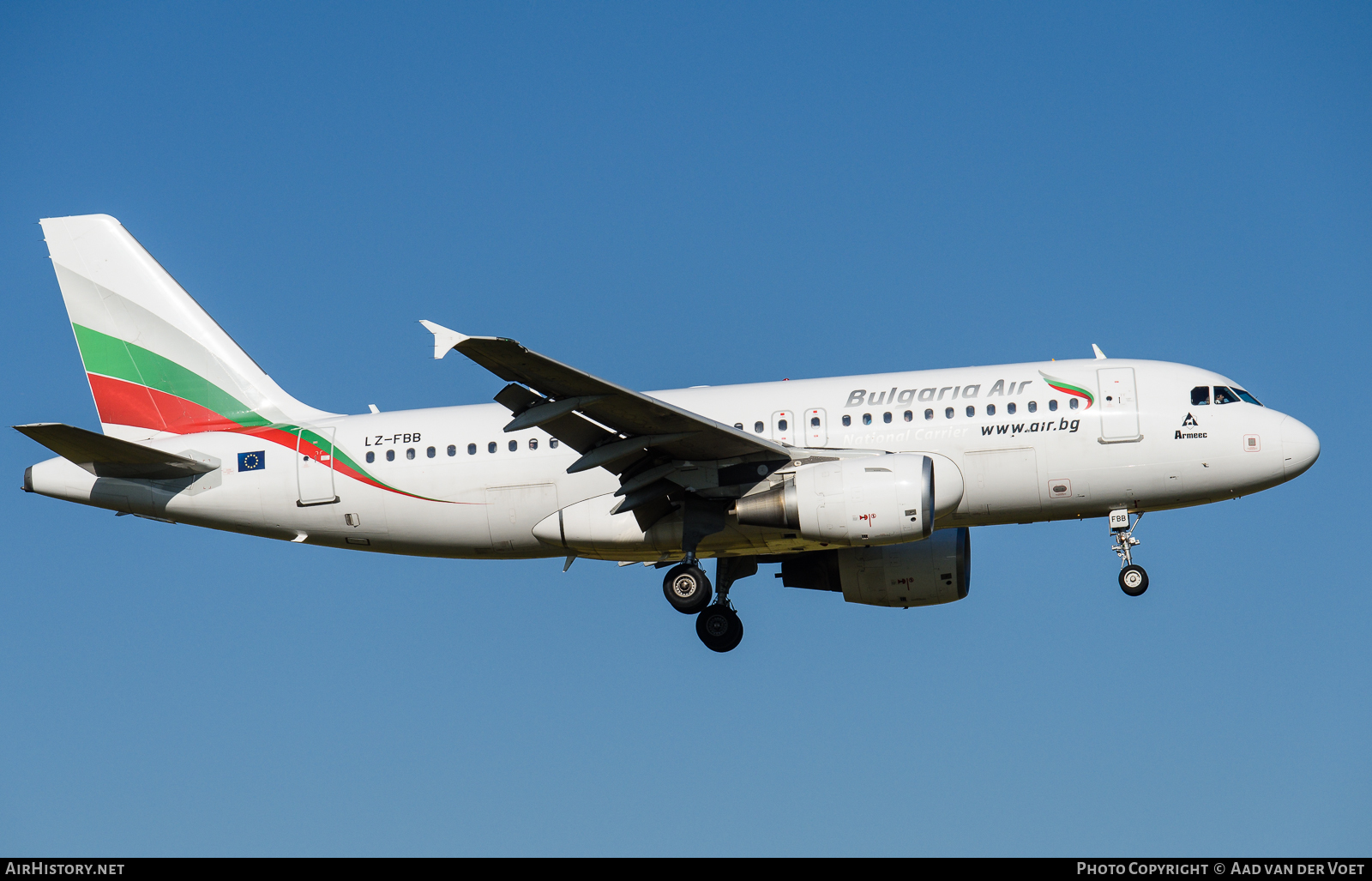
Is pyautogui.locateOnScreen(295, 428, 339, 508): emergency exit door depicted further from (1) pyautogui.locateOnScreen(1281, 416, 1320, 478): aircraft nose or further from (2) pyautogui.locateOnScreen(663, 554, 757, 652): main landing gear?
(1) pyautogui.locateOnScreen(1281, 416, 1320, 478): aircraft nose

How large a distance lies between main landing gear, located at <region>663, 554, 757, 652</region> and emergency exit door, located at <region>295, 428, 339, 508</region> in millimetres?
6990

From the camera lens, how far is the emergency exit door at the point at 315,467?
2716 cm

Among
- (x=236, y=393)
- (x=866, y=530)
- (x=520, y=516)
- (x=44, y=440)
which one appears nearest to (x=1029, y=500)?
(x=866, y=530)

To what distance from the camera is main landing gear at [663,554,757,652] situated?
85.4 feet

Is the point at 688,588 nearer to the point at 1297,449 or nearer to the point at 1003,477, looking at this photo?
the point at 1003,477

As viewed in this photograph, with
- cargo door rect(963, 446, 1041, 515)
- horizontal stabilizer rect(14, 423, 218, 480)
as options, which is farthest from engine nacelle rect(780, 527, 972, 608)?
horizontal stabilizer rect(14, 423, 218, 480)

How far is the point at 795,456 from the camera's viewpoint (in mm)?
24938

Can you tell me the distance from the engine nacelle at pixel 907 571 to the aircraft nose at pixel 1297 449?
6.34 metres

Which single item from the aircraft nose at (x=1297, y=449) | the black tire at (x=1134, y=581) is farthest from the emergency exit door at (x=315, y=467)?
the aircraft nose at (x=1297, y=449)

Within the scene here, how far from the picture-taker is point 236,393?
94.2 feet

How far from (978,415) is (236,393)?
15.2m

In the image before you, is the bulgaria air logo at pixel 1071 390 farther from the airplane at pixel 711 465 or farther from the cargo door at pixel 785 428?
the cargo door at pixel 785 428

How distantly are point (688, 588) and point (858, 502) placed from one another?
3990 millimetres
